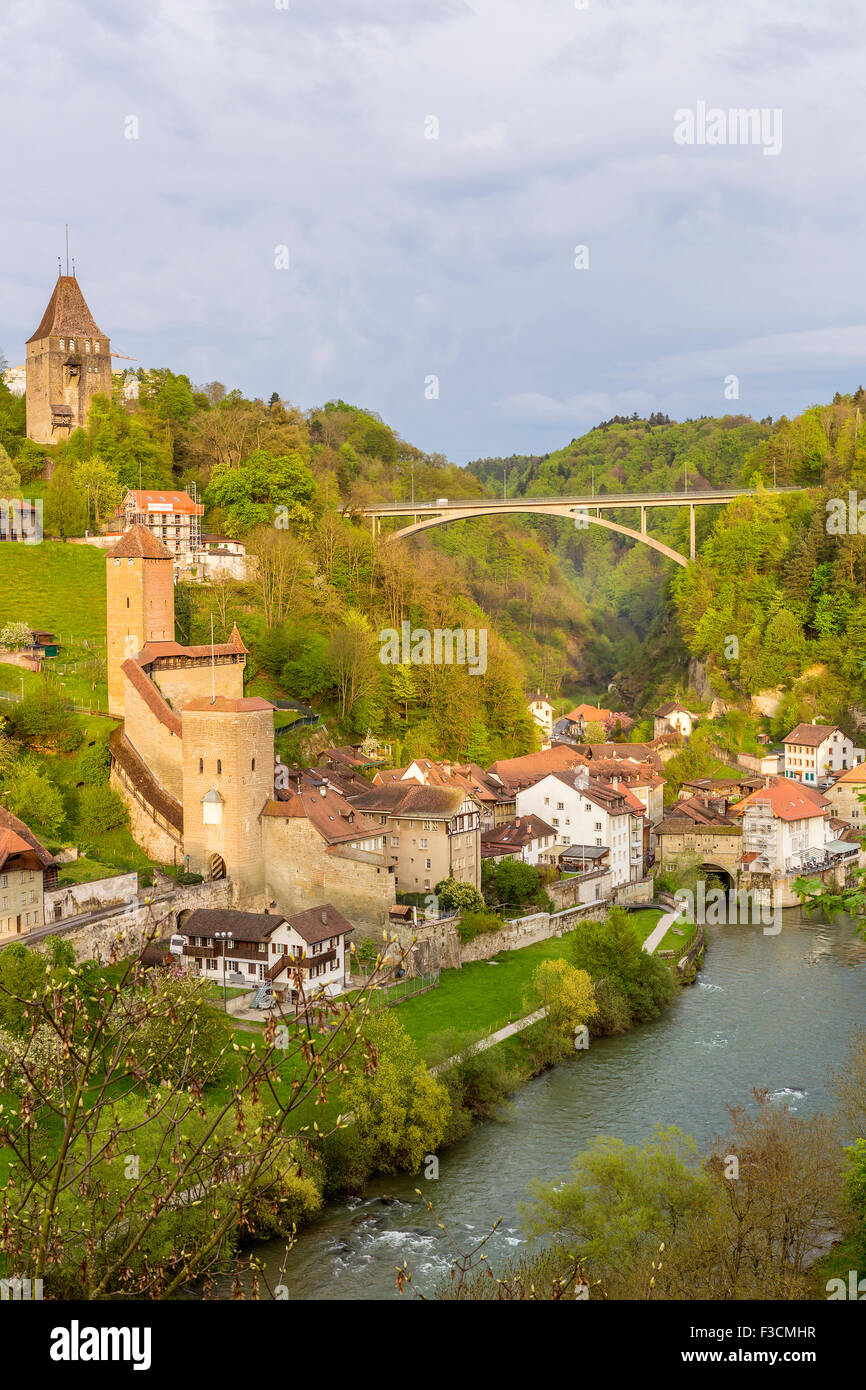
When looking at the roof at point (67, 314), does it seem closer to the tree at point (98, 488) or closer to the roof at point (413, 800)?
the tree at point (98, 488)

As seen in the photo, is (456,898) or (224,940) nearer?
(224,940)

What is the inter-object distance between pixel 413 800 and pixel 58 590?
1648 cm

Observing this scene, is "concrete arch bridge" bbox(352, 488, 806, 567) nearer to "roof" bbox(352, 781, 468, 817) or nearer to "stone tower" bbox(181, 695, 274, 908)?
"roof" bbox(352, 781, 468, 817)

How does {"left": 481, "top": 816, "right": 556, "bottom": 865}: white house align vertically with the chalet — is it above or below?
below

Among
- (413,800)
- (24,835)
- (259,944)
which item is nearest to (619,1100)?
(259,944)

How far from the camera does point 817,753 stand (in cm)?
4775

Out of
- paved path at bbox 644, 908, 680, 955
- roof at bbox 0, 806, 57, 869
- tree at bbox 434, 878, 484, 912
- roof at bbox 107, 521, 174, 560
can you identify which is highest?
roof at bbox 107, 521, 174, 560

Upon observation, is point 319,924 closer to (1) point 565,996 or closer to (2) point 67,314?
(1) point 565,996

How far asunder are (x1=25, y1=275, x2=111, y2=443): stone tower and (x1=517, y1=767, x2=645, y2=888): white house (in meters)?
27.0

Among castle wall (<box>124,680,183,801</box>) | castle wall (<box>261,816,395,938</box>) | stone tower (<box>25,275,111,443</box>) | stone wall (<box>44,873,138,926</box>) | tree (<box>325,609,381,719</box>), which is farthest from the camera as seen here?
stone tower (<box>25,275,111,443</box>)

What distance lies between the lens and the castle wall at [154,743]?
101 feet

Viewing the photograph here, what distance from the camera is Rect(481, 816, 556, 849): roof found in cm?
3644

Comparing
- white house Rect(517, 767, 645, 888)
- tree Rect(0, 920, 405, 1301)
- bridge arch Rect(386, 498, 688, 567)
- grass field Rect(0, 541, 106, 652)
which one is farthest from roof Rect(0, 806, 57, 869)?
bridge arch Rect(386, 498, 688, 567)
